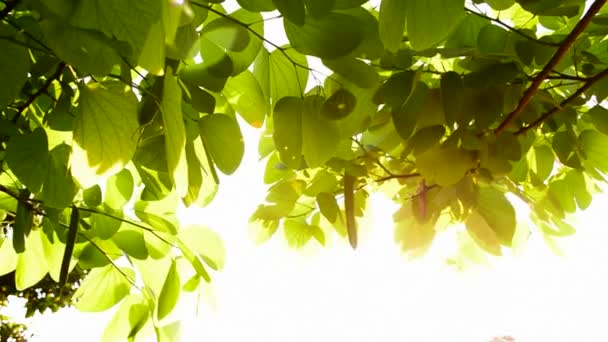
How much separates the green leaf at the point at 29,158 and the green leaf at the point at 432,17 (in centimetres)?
35

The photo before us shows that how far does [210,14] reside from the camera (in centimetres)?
49

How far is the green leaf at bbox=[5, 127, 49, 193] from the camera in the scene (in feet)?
1.63

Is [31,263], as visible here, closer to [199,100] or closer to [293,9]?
[199,100]

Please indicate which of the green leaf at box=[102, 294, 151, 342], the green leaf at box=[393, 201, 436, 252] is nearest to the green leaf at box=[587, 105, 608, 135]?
the green leaf at box=[393, 201, 436, 252]

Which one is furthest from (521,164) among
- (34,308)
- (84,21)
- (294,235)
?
(34,308)

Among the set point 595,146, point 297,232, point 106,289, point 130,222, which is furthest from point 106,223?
point 595,146

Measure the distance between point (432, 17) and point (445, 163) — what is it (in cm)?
22

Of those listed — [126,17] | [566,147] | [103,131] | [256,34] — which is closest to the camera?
[126,17]

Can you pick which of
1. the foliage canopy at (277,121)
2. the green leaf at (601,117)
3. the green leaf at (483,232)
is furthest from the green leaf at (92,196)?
the green leaf at (601,117)

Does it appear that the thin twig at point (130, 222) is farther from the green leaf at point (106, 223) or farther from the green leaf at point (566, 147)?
the green leaf at point (566, 147)

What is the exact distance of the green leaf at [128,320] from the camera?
0.73 metres

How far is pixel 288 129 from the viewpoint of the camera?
508 mm

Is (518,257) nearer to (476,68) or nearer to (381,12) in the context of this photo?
(476,68)

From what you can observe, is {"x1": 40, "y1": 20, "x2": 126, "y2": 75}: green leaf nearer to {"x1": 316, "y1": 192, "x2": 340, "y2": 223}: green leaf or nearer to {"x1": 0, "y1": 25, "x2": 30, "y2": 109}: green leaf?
{"x1": 0, "y1": 25, "x2": 30, "y2": 109}: green leaf
